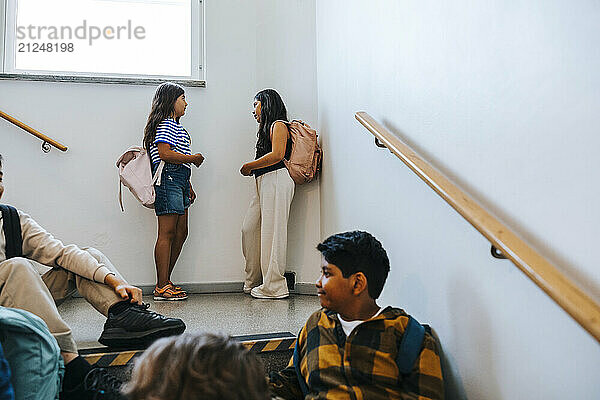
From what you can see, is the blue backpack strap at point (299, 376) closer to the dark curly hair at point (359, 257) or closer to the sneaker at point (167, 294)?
the dark curly hair at point (359, 257)

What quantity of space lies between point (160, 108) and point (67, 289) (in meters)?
1.52

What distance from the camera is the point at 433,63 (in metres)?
1.91

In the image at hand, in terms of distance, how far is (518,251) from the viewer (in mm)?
1300

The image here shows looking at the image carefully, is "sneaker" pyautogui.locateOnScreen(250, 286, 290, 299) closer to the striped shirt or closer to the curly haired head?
the striped shirt

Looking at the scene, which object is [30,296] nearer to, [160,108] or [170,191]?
[170,191]

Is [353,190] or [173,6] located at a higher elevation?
[173,6]

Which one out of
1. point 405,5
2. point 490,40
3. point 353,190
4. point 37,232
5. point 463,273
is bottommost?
point 463,273

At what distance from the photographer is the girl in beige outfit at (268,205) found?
11.4 feet

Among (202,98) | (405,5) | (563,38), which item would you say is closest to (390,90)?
(405,5)

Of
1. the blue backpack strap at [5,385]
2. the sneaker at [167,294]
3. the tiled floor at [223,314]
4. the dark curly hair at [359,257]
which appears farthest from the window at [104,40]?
the blue backpack strap at [5,385]

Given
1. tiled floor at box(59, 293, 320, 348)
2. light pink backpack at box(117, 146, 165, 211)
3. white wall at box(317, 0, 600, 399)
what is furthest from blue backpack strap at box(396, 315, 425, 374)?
light pink backpack at box(117, 146, 165, 211)

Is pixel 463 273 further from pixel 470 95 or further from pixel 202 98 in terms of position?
pixel 202 98

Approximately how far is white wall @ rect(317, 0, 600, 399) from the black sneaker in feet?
2.91

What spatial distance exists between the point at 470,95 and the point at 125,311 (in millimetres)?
1443
